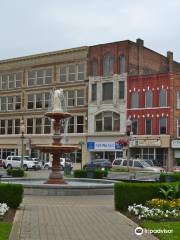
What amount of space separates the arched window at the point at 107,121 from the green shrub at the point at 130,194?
47716 mm

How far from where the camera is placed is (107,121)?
66.9 metres

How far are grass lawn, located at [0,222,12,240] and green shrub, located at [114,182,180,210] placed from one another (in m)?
5.06

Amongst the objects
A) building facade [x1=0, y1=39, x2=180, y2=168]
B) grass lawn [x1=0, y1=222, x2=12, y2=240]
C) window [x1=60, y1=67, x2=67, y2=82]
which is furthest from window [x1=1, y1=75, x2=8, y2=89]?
grass lawn [x1=0, y1=222, x2=12, y2=240]

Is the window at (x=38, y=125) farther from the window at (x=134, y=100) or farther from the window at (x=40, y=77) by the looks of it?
the window at (x=134, y=100)

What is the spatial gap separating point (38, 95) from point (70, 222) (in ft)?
199

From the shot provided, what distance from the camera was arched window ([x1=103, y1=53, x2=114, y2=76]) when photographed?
219ft

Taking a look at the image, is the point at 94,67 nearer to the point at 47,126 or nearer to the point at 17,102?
the point at 47,126

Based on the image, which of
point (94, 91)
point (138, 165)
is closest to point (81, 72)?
point (94, 91)

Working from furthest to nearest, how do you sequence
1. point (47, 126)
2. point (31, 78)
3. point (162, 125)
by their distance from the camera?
1. point (31, 78)
2. point (47, 126)
3. point (162, 125)

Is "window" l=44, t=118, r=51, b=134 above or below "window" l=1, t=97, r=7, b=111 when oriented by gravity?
below

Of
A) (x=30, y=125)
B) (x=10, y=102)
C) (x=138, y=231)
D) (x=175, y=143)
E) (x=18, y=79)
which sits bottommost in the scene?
(x=138, y=231)

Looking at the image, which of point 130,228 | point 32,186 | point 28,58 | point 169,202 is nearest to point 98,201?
point 32,186

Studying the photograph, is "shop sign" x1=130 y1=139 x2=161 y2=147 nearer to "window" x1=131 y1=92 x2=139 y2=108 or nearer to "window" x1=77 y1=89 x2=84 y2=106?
"window" x1=131 y1=92 x2=139 y2=108

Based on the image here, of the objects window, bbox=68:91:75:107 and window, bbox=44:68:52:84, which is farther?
window, bbox=44:68:52:84
